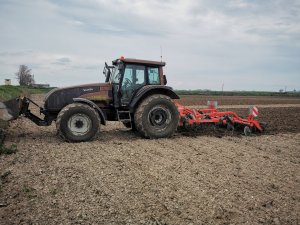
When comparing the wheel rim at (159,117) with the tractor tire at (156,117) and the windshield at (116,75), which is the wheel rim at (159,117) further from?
the windshield at (116,75)

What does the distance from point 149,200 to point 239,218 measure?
4.29ft

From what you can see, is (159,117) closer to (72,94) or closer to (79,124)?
(79,124)

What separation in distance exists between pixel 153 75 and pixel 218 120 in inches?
109

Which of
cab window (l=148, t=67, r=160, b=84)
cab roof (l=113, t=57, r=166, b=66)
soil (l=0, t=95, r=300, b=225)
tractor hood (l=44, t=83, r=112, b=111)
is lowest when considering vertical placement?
soil (l=0, t=95, r=300, b=225)

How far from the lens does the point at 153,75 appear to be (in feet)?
35.1

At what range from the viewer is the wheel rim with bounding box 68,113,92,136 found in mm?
9441

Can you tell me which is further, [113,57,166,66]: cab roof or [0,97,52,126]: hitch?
[113,57,166,66]: cab roof

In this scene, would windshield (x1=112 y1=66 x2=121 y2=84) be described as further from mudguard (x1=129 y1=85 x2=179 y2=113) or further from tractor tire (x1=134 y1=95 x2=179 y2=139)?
tractor tire (x1=134 y1=95 x2=179 y2=139)

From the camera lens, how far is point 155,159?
761 centimetres

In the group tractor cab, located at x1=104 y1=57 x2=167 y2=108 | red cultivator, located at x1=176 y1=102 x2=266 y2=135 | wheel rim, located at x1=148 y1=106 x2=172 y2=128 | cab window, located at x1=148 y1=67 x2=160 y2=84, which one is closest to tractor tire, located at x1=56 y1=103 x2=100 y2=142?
tractor cab, located at x1=104 y1=57 x2=167 y2=108

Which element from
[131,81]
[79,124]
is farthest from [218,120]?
[79,124]

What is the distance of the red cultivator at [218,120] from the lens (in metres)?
11.4

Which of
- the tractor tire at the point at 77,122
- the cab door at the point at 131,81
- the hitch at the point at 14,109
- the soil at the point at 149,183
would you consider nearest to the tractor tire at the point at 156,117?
the cab door at the point at 131,81

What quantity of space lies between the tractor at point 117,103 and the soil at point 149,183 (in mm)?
638
